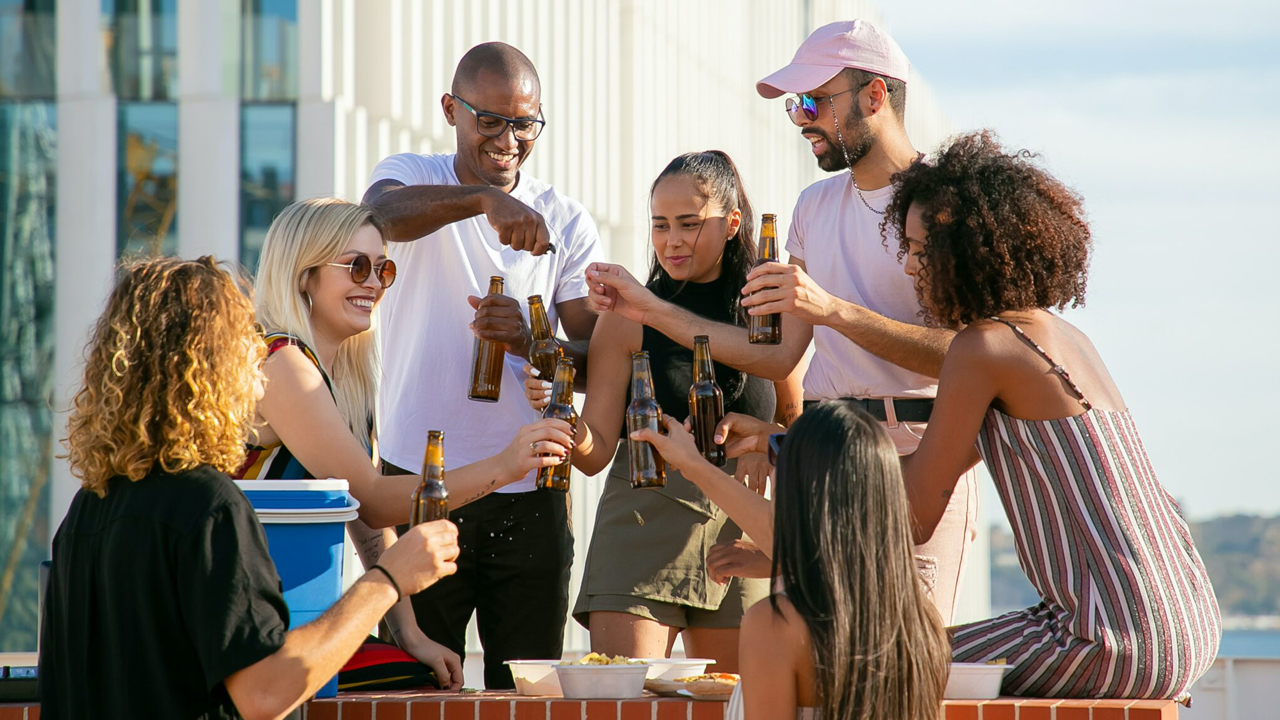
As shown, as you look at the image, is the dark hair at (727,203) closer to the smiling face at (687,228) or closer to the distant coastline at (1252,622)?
the smiling face at (687,228)

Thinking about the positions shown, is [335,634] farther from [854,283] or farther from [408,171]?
[408,171]

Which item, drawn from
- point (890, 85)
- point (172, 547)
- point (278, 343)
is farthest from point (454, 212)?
point (172, 547)

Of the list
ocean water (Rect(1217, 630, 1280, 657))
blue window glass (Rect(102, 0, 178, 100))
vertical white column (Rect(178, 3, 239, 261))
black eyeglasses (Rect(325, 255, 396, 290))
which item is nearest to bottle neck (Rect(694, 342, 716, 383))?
black eyeglasses (Rect(325, 255, 396, 290))

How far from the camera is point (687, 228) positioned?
3.80 metres

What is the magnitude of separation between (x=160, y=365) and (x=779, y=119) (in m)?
28.9

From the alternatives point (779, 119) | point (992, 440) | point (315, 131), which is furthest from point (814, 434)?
point (779, 119)

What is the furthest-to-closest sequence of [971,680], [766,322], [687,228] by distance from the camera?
[687,228] → [766,322] → [971,680]

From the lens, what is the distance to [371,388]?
3.45m

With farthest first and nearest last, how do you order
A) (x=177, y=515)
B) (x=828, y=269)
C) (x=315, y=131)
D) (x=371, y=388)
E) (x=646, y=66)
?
1. (x=646, y=66)
2. (x=315, y=131)
3. (x=828, y=269)
4. (x=371, y=388)
5. (x=177, y=515)

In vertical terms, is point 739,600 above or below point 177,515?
below

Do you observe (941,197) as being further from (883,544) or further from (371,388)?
(371,388)

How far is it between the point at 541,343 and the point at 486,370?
19 centimetres

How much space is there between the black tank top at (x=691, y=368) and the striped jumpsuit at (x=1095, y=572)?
103cm

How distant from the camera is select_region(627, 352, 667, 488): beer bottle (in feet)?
Result: 10.5
